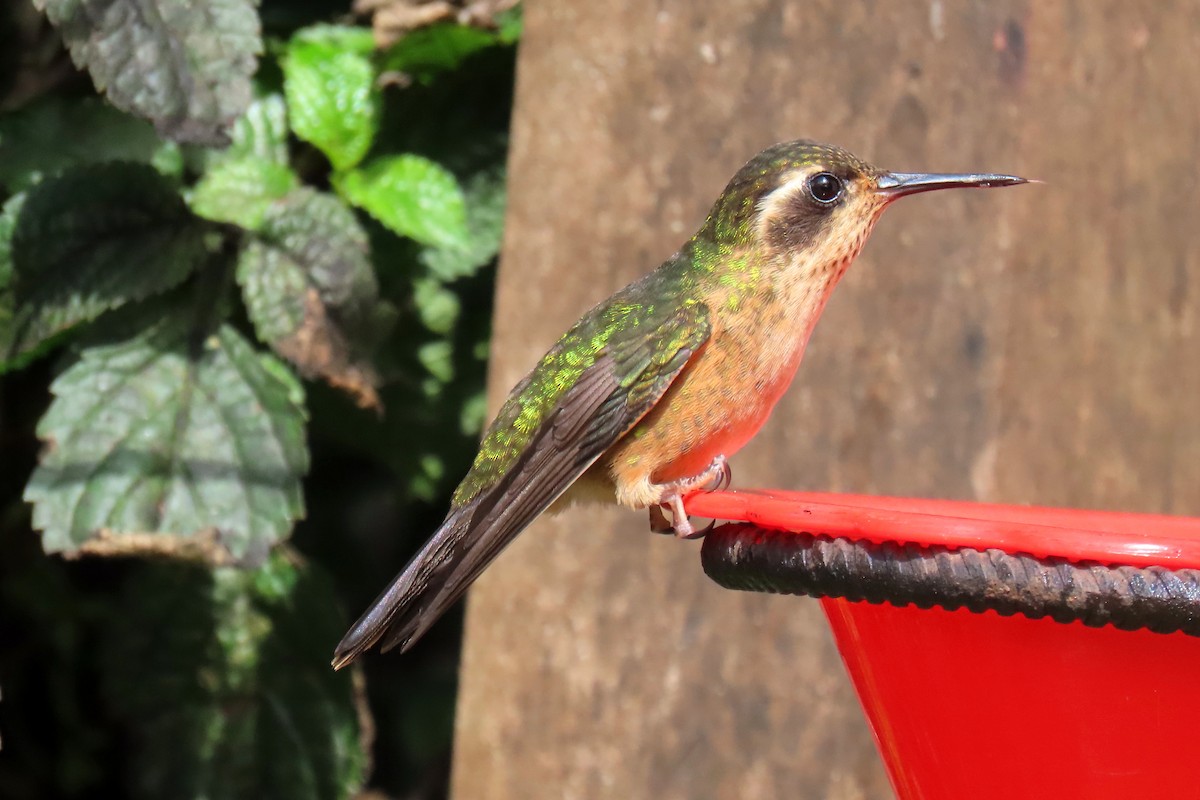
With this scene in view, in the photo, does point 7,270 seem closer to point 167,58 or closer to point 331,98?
point 167,58

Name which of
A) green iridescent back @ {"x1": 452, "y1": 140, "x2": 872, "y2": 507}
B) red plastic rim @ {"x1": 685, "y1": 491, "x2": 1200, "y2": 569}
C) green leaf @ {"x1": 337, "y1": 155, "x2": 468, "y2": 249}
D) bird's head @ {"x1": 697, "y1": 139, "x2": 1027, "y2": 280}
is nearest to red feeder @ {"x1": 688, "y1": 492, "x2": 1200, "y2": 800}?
red plastic rim @ {"x1": 685, "y1": 491, "x2": 1200, "y2": 569}

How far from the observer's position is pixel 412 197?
317 cm

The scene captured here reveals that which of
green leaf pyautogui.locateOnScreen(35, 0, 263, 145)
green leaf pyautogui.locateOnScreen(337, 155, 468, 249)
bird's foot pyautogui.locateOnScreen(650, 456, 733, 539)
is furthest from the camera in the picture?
green leaf pyautogui.locateOnScreen(337, 155, 468, 249)

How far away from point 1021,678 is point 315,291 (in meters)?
2.04

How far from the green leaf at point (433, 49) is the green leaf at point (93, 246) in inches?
26.0

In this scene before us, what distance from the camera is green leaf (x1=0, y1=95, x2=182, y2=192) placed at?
9.99ft

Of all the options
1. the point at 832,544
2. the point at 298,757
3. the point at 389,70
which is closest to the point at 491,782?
the point at 298,757

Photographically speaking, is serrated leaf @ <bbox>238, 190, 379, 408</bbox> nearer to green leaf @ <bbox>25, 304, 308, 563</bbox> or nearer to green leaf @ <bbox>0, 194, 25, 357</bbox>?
green leaf @ <bbox>25, 304, 308, 563</bbox>

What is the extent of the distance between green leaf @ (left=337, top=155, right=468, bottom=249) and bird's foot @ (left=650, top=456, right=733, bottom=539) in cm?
108

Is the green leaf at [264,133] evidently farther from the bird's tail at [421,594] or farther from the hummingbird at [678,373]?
the bird's tail at [421,594]

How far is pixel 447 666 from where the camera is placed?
3.95 meters

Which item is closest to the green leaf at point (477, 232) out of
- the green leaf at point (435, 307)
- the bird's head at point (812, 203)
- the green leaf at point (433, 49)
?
the green leaf at point (435, 307)

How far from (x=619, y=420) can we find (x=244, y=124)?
1600 mm

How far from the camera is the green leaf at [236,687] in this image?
3.01m
